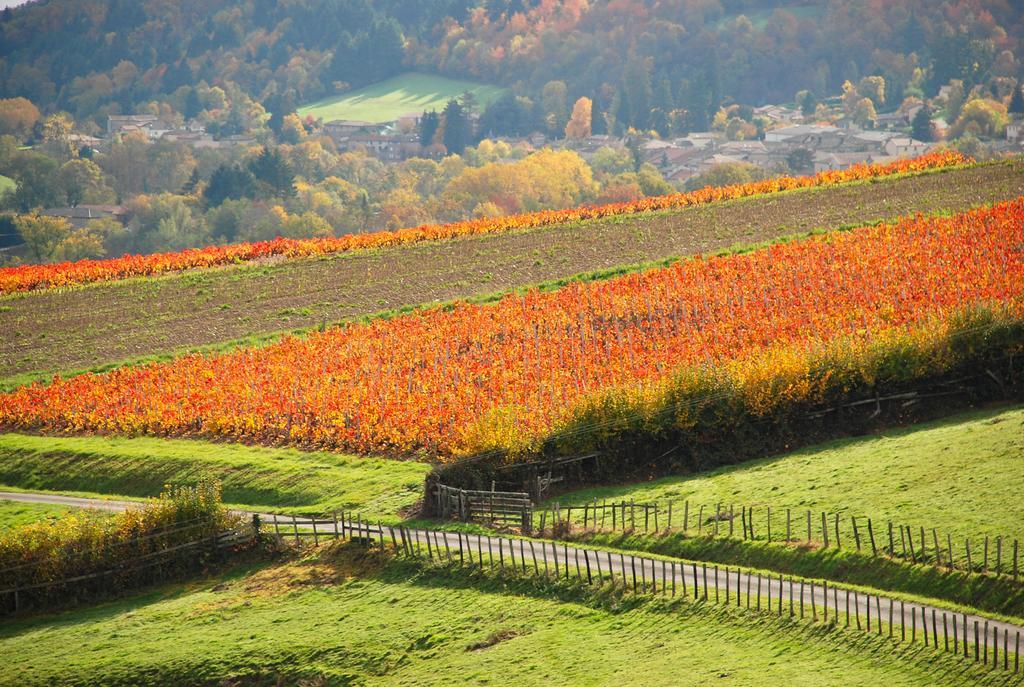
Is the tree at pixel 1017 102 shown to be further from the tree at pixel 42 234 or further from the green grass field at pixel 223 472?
the green grass field at pixel 223 472

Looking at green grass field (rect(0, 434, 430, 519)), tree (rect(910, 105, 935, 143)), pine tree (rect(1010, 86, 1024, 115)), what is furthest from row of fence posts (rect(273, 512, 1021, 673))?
tree (rect(910, 105, 935, 143))

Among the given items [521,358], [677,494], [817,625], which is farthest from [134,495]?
[817,625]

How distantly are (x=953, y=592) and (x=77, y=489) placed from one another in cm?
3609

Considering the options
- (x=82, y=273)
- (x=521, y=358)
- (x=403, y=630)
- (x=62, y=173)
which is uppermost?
(x=62, y=173)

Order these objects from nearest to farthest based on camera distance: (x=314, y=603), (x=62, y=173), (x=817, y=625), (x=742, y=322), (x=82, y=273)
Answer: (x=817, y=625)
(x=314, y=603)
(x=742, y=322)
(x=82, y=273)
(x=62, y=173)

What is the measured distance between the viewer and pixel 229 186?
170375 mm

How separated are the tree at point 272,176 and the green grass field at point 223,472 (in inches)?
4278

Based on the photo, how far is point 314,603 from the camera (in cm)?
4206

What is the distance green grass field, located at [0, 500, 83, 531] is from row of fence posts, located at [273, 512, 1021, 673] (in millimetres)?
10114

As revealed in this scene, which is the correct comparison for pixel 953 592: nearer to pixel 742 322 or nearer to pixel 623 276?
pixel 742 322

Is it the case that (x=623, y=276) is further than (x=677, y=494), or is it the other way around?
(x=623, y=276)

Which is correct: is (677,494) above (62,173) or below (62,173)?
below

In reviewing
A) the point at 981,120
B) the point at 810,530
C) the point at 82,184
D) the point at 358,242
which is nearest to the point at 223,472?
the point at 810,530

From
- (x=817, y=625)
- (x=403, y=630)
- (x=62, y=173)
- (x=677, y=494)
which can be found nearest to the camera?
(x=817, y=625)
